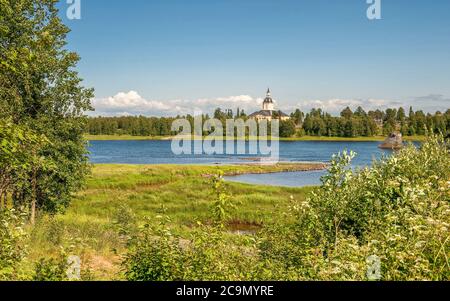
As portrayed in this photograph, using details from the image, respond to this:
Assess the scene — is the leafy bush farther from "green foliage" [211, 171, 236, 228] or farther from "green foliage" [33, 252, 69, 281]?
"green foliage" [33, 252, 69, 281]

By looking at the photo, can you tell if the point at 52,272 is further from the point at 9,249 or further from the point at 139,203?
the point at 139,203

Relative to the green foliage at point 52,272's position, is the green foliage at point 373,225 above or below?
above

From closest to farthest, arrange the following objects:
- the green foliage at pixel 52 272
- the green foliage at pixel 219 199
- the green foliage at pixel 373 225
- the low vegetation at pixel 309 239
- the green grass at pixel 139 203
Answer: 1. the green foliage at pixel 373 225
2. the low vegetation at pixel 309 239
3. the green foliage at pixel 52 272
4. the green foliage at pixel 219 199
5. the green grass at pixel 139 203

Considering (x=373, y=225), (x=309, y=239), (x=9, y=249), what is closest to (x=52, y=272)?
(x=9, y=249)

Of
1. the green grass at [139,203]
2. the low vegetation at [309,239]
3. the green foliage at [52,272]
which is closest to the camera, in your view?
the low vegetation at [309,239]

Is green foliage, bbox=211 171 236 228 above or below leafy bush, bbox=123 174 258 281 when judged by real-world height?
above

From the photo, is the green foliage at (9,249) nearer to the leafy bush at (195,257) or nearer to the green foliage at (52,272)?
the green foliage at (52,272)

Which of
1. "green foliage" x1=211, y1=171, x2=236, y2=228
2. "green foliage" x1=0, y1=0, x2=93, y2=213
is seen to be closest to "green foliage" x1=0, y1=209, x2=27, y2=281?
"green foliage" x1=211, y1=171, x2=236, y2=228

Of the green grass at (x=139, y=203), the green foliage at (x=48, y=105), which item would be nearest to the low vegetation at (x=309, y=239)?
the green grass at (x=139, y=203)

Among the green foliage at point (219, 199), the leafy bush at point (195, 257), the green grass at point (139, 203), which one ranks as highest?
the green foliage at point (219, 199)

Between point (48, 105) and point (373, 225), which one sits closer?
point (373, 225)

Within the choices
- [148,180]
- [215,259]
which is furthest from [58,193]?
[148,180]

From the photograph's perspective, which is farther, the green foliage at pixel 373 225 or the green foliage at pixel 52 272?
the green foliage at pixel 52 272
